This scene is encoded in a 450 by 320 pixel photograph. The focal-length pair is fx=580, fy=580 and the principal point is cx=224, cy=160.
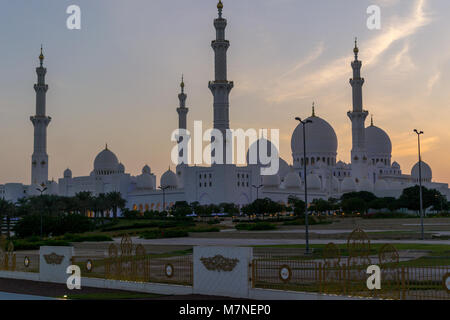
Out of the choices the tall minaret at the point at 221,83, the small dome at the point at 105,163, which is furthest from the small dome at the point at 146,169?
the tall minaret at the point at 221,83

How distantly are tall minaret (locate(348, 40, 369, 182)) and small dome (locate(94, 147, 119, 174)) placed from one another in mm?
42534

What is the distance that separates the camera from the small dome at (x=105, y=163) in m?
105

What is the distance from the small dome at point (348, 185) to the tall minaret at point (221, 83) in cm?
3134

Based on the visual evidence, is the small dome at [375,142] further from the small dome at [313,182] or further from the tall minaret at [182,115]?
the tall minaret at [182,115]

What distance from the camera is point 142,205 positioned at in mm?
96562

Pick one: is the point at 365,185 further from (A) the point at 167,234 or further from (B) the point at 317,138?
(A) the point at 167,234

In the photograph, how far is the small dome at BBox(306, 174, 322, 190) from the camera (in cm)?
9750

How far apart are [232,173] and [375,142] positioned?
142ft

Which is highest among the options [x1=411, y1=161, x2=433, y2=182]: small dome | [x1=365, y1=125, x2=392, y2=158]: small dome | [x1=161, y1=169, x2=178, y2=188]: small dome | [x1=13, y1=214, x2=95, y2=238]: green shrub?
[x1=365, y1=125, x2=392, y2=158]: small dome

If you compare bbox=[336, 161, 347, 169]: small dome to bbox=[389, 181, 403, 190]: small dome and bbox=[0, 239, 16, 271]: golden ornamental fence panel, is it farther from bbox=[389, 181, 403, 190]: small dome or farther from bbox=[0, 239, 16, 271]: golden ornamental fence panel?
bbox=[0, 239, 16, 271]: golden ornamental fence panel

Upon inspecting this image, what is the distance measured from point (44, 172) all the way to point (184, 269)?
83.4 meters

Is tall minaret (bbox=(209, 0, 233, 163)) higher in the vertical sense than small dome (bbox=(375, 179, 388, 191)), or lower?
higher

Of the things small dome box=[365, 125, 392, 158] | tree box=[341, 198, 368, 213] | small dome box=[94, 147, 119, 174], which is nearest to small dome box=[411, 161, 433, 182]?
small dome box=[365, 125, 392, 158]
